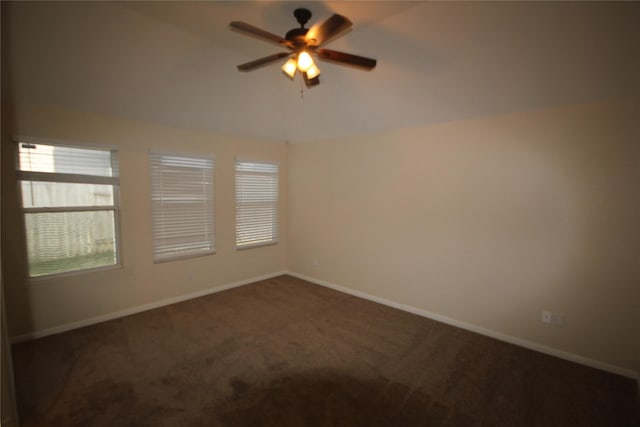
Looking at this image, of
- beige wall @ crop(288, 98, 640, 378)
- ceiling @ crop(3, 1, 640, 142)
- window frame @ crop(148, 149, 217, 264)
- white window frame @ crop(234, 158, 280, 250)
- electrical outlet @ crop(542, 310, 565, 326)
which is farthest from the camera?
white window frame @ crop(234, 158, 280, 250)

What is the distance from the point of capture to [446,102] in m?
2.99

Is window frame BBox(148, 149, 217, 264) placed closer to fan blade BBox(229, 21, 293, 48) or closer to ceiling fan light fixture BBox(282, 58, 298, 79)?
ceiling fan light fixture BBox(282, 58, 298, 79)

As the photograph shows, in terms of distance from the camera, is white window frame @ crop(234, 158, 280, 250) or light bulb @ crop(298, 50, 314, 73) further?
white window frame @ crop(234, 158, 280, 250)

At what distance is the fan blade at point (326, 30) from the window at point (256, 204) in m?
2.97

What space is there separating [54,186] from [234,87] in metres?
2.28

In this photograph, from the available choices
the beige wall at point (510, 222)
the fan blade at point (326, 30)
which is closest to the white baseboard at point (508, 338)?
the beige wall at point (510, 222)

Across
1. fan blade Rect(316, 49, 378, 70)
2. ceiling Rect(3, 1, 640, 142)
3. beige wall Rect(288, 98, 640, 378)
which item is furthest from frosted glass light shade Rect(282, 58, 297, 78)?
beige wall Rect(288, 98, 640, 378)

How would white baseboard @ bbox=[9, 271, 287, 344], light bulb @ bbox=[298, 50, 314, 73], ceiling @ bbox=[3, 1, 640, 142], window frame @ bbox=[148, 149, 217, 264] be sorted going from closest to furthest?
1. light bulb @ bbox=[298, 50, 314, 73]
2. ceiling @ bbox=[3, 1, 640, 142]
3. white baseboard @ bbox=[9, 271, 287, 344]
4. window frame @ bbox=[148, 149, 217, 264]

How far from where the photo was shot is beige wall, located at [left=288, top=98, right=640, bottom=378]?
2.44 metres

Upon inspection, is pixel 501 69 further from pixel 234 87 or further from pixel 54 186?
pixel 54 186

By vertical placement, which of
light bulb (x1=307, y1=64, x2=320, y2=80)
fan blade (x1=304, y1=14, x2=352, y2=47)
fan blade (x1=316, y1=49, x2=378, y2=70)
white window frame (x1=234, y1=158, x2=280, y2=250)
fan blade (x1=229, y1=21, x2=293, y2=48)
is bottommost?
white window frame (x1=234, y1=158, x2=280, y2=250)

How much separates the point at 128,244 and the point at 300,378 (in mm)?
2731

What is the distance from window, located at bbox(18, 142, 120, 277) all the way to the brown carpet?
87 cm

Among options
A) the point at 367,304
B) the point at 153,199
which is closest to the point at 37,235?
the point at 153,199
